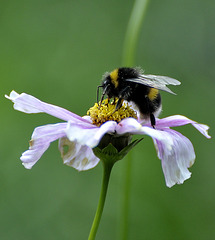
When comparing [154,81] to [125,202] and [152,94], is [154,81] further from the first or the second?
[125,202]

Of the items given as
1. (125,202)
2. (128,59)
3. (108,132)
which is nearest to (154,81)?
(108,132)

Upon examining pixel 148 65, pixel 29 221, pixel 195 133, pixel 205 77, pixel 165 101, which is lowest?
pixel 29 221

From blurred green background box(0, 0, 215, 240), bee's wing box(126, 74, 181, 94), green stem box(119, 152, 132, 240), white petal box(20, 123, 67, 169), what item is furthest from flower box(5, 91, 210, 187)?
blurred green background box(0, 0, 215, 240)

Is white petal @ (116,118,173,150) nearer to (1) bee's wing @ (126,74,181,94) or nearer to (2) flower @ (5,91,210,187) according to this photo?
(2) flower @ (5,91,210,187)

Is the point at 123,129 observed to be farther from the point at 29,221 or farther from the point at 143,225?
the point at 29,221

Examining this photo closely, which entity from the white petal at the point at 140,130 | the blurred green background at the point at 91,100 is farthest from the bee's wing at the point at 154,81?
the blurred green background at the point at 91,100

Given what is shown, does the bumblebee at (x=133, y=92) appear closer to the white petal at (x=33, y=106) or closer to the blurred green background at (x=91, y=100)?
the white petal at (x=33, y=106)

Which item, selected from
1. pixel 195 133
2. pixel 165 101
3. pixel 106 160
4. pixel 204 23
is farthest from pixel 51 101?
pixel 106 160
